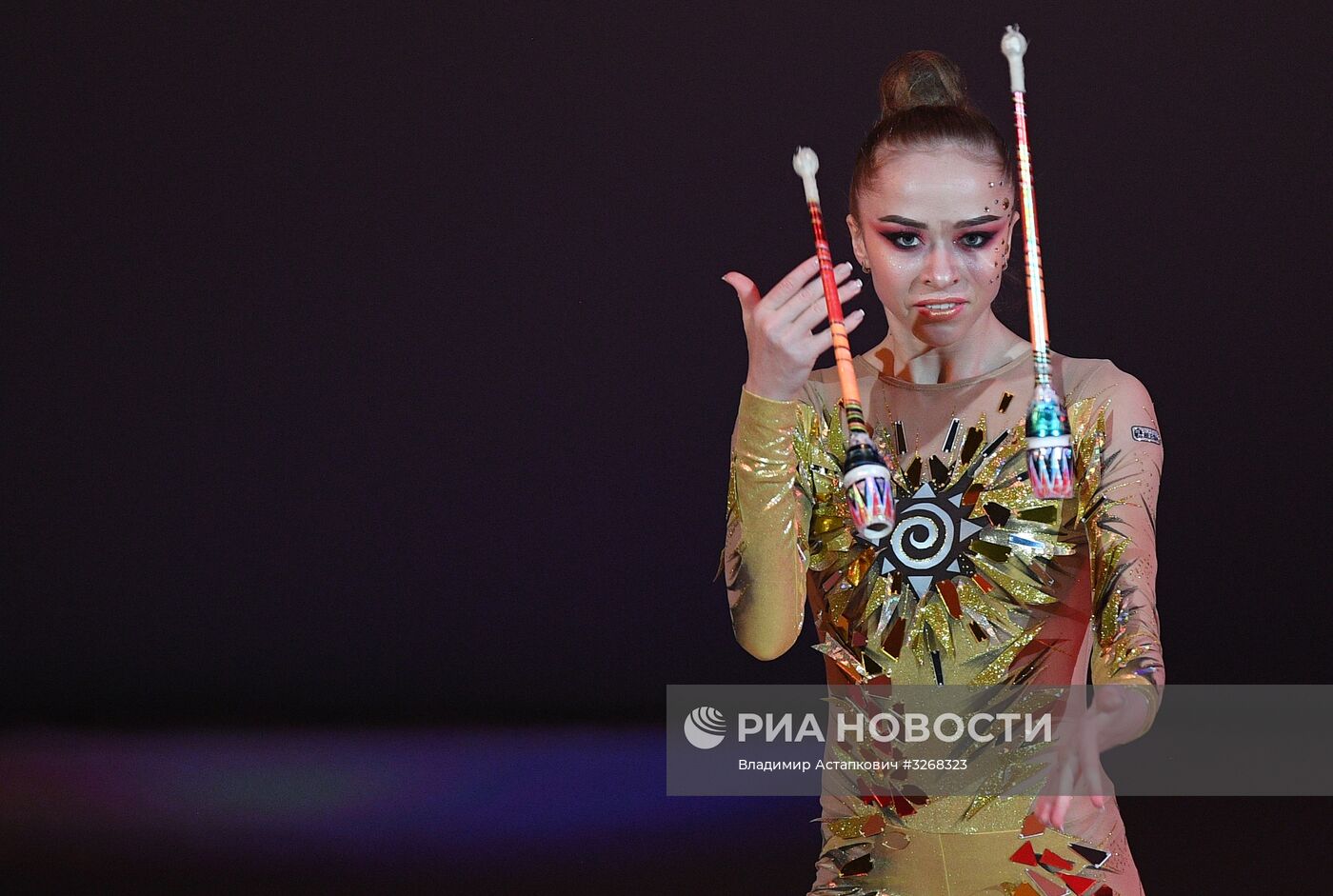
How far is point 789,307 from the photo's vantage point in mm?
1177

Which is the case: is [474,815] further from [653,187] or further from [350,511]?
[653,187]

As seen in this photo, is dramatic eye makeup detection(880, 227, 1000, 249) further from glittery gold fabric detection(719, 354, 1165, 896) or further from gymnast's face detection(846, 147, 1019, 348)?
glittery gold fabric detection(719, 354, 1165, 896)

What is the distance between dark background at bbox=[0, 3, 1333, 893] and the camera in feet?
9.97

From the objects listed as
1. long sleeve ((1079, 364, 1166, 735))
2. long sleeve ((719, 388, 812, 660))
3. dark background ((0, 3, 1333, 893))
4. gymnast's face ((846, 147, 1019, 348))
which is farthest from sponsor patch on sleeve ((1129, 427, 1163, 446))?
dark background ((0, 3, 1333, 893))

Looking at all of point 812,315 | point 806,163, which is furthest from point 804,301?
point 806,163

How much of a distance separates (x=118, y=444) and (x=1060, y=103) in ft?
7.17

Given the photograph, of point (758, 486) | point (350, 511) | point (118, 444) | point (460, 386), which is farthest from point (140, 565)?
point (758, 486)

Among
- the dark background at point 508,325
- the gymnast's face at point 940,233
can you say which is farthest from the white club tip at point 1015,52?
the dark background at point 508,325

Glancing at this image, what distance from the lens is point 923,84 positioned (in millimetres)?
1467

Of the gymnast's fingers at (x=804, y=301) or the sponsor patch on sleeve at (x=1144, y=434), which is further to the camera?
the sponsor patch on sleeve at (x=1144, y=434)

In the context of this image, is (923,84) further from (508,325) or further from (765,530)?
(508,325)

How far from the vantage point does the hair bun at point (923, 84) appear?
1463 millimetres

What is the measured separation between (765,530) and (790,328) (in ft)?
0.63

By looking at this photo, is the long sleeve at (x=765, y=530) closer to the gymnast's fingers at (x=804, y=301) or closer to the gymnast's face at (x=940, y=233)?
the gymnast's fingers at (x=804, y=301)
